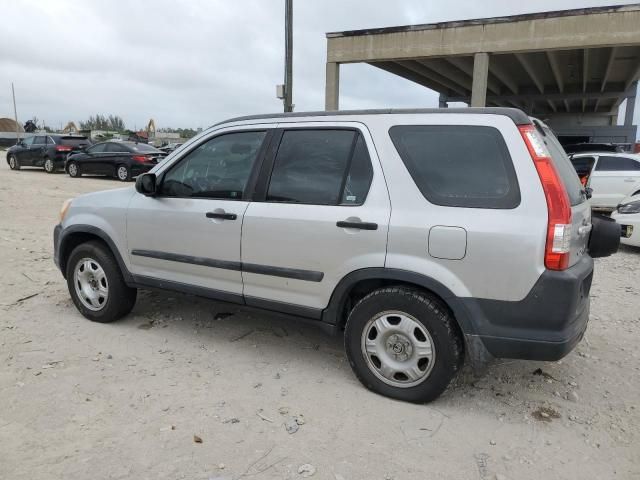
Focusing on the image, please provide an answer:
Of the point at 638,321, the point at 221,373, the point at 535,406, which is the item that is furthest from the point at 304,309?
the point at 638,321

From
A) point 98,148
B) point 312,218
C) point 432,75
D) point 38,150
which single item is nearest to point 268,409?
point 312,218

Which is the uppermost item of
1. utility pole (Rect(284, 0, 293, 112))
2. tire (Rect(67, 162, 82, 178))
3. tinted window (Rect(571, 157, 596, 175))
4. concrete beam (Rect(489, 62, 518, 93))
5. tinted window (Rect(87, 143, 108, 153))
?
concrete beam (Rect(489, 62, 518, 93))

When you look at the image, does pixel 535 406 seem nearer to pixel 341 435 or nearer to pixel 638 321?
pixel 341 435

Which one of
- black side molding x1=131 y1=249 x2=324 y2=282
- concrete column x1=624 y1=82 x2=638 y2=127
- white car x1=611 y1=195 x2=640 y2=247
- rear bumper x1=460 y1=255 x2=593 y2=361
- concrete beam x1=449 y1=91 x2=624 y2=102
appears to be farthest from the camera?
concrete column x1=624 y1=82 x2=638 y2=127

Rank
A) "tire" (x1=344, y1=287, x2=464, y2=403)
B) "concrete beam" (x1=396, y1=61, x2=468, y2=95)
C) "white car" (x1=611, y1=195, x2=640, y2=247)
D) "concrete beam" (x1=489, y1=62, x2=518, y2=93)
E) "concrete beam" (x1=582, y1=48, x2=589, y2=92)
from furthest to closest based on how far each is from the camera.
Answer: "concrete beam" (x1=489, y1=62, x2=518, y2=93)
"concrete beam" (x1=396, y1=61, x2=468, y2=95)
"concrete beam" (x1=582, y1=48, x2=589, y2=92)
"white car" (x1=611, y1=195, x2=640, y2=247)
"tire" (x1=344, y1=287, x2=464, y2=403)

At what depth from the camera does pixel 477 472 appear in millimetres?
2566

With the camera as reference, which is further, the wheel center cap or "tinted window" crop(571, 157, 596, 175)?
"tinted window" crop(571, 157, 596, 175)

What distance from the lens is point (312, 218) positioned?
130 inches

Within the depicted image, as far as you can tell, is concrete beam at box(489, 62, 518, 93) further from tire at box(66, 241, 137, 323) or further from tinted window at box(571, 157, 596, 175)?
tire at box(66, 241, 137, 323)

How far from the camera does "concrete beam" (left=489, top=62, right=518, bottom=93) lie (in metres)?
21.2

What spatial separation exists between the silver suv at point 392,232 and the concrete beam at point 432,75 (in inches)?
687

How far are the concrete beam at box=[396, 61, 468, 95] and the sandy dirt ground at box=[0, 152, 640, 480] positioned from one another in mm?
17127

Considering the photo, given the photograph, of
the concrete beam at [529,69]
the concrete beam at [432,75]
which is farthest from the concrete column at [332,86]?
the concrete beam at [529,69]

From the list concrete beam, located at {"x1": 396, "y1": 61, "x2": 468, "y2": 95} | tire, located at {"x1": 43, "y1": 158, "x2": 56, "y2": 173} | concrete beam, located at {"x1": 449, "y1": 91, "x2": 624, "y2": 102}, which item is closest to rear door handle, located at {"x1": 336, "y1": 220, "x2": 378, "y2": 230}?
concrete beam, located at {"x1": 396, "y1": 61, "x2": 468, "y2": 95}
